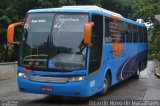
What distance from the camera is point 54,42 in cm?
1220

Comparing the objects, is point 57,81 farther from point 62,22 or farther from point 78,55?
point 62,22

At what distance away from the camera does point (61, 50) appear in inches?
476

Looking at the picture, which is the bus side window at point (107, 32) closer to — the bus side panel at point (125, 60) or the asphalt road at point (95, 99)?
the bus side panel at point (125, 60)

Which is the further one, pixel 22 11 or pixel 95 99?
pixel 22 11

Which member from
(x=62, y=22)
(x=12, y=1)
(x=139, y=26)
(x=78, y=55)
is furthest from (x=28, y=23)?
(x=12, y=1)

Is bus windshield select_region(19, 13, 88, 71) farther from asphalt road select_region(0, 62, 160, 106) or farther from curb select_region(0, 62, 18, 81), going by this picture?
curb select_region(0, 62, 18, 81)

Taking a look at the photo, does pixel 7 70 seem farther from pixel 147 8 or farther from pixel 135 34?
pixel 147 8

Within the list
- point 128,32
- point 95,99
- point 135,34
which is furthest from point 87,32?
point 135,34

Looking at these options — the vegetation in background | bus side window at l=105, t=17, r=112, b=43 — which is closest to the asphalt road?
bus side window at l=105, t=17, r=112, b=43

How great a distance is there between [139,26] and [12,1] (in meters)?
10.9

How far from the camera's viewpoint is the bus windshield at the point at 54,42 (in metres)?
12.0

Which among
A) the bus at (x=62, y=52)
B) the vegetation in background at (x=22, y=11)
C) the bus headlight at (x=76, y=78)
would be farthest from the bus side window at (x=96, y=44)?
the vegetation in background at (x=22, y=11)

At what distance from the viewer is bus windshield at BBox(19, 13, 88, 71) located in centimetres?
1196

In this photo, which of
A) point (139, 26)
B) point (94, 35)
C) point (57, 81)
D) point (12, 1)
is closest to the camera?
point (57, 81)
